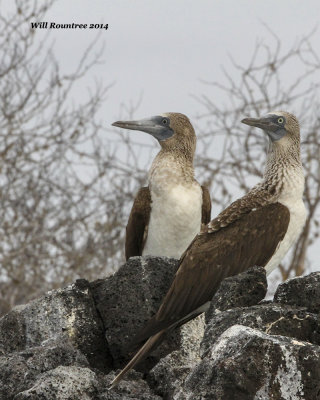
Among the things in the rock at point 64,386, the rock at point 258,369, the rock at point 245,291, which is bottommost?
the rock at point 258,369

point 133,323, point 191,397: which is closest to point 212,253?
point 133,323

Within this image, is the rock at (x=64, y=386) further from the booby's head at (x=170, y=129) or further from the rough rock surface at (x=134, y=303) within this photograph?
the booby's head at (x=170, y=129)

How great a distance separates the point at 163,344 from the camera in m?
6.21

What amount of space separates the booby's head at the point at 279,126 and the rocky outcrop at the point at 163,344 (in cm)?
158

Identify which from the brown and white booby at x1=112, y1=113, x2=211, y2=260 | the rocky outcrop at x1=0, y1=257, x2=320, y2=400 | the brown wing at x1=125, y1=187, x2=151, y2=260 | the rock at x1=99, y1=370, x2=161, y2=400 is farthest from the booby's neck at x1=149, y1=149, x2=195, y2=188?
the rock at x1=99, y1=370, x2=161, y2=400

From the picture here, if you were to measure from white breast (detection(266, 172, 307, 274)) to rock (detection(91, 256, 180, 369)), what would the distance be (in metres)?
0.94

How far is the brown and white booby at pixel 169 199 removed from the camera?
7867mm

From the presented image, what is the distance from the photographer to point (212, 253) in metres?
6.58

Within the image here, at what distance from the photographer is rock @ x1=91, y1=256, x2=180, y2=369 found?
20.4 ft

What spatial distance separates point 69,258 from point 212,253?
8.04m

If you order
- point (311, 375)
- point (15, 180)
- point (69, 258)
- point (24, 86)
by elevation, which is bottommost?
point (311, 375)

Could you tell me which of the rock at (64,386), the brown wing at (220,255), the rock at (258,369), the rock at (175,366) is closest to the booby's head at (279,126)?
the brown wing at (220,255)

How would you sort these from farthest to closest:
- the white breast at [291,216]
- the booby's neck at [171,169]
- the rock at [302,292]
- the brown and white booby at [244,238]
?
the booby's neck at [171,169] < the white breast at [291,216] < the brown and white booby at [244,238] < the rock at [302,292]

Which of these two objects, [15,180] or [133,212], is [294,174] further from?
[15,180]
